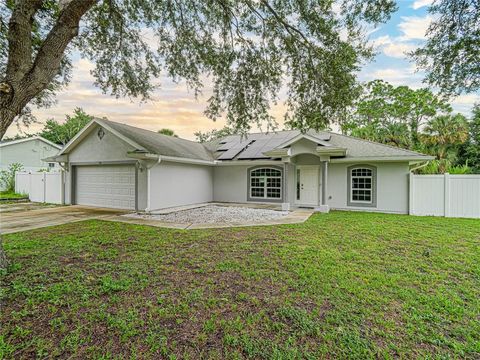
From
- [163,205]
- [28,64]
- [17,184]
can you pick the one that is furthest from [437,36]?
[17,184]

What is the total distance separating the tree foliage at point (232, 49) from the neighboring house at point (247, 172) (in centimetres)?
368

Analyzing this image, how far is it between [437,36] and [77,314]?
746 cm

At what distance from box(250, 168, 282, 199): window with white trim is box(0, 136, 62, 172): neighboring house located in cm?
1875

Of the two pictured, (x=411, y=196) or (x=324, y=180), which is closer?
(x=411, y=196)

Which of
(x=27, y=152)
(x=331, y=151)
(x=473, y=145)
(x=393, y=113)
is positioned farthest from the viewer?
(x=393, y=113)

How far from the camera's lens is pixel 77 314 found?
312cm

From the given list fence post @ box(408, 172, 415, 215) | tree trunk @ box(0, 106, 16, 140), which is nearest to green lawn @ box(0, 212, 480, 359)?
tree trunk @ box(0, 106, 16, 140)

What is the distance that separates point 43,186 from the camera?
586 inches

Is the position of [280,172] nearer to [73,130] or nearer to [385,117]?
[385,117]

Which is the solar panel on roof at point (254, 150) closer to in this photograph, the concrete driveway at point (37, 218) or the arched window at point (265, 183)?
the arched window at point (265, 183)

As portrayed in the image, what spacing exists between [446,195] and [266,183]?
8397mm

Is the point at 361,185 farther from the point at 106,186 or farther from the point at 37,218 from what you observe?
the point at 37,218

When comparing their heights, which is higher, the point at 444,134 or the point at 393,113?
the point at 393,113

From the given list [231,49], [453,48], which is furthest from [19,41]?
[453,48]
